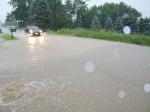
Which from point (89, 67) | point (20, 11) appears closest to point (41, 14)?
point (20, 11)

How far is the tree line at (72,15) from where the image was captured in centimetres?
7162

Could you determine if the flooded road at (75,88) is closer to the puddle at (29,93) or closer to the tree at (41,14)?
the puddle at (29,93)

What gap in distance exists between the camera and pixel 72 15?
365ft

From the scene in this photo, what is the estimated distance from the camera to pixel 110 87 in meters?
8.30

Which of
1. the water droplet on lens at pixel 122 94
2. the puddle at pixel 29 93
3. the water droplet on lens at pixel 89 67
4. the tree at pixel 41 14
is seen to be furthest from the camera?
the tree at pixel 41 14

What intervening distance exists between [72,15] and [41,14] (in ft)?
131

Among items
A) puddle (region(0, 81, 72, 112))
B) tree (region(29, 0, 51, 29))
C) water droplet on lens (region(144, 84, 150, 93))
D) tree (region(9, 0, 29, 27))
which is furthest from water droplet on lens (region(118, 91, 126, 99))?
tree (region(9, 0, 29, 27))

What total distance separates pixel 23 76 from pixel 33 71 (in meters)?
0.95

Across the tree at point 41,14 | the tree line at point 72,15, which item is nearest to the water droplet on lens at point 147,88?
the tree line at point 72,15

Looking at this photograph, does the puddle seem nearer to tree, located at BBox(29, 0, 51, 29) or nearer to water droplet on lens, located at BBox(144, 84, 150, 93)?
water droplet on lens, located at BBox(144, 84, 150, 93)

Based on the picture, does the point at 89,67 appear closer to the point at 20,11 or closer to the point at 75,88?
the point at 75,88

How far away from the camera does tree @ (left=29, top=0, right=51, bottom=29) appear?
71069 mm

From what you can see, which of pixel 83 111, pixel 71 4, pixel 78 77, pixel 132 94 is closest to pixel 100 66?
pixel 78 77

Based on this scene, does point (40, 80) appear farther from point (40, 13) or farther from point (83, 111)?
point (40, 13)
